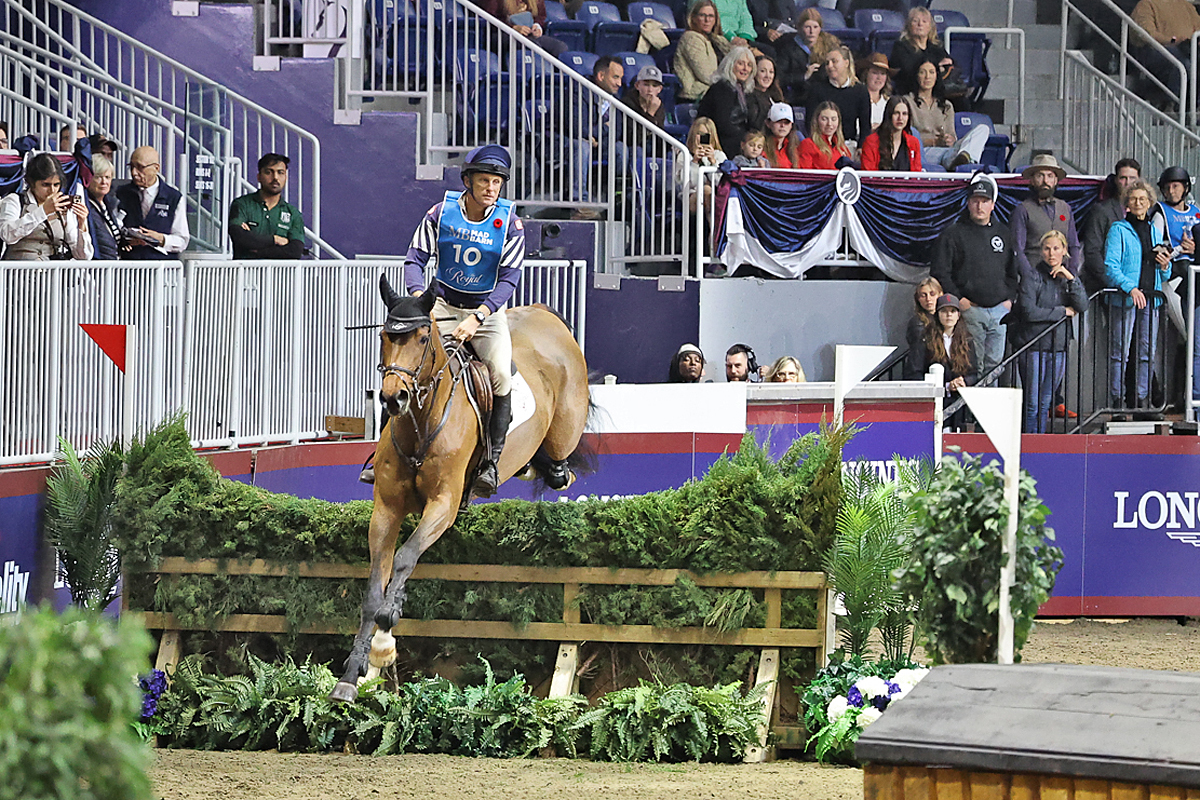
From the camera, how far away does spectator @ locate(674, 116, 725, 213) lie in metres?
13.9

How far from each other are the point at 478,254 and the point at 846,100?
8128 millimetres

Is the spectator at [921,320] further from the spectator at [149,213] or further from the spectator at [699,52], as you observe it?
the spectator at [149,213]

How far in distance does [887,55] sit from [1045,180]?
3.31 metres

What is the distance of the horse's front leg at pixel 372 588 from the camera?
759 cm

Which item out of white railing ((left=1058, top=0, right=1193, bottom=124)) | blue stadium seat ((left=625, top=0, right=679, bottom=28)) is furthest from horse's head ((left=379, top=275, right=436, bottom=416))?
white railing ((left=1058, top=0, right=1193, bottom=124))

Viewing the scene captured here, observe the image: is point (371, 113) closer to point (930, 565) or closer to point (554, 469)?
point (554, 469)

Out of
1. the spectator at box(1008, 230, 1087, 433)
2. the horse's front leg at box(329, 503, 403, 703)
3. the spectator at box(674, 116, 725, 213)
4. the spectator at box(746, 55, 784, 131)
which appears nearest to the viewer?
the horse's front leg at box(329, 503, 403, 703)

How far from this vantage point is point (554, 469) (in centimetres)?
929

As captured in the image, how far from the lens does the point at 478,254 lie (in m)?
7.97

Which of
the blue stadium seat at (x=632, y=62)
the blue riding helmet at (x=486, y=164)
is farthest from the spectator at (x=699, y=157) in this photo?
the blue riding helmet at (x=486, y=164)

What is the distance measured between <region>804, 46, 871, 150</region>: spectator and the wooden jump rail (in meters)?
7.79

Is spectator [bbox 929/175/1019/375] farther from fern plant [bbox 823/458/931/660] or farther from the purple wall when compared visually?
fern plant [bbox 823/458/931/660]

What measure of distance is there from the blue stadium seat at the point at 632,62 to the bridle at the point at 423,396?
25.5ft

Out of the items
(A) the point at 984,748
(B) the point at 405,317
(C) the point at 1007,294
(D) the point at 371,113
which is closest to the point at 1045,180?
(C) the point at 1007,294
